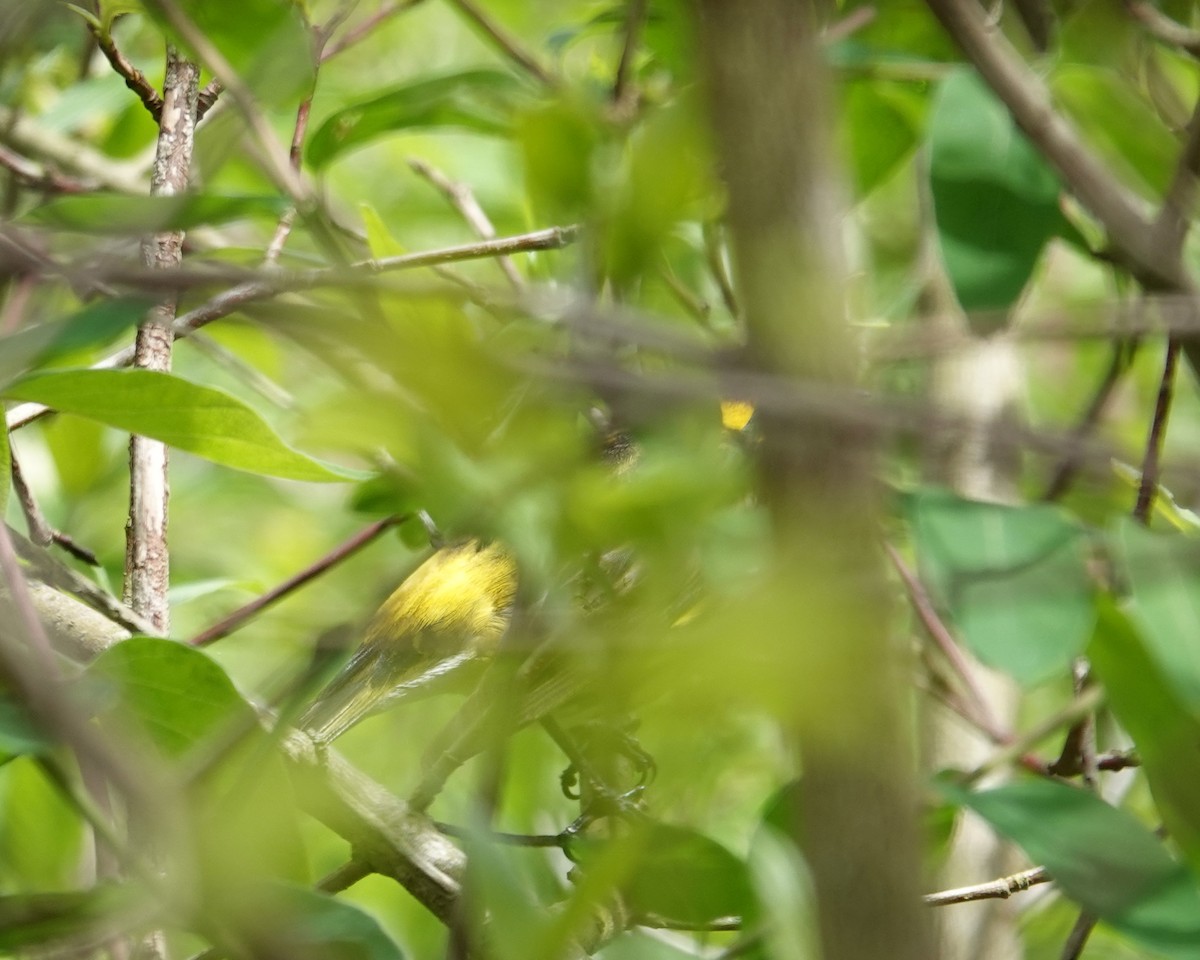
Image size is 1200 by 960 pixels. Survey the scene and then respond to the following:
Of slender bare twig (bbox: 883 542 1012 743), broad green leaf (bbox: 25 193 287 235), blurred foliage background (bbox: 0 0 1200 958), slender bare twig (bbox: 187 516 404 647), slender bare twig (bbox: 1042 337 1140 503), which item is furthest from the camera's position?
slender bare twig (bbox: 883 542 1012 743)

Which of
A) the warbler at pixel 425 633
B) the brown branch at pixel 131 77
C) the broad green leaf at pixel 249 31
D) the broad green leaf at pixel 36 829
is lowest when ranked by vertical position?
the broad green leaf at pixel 36 829

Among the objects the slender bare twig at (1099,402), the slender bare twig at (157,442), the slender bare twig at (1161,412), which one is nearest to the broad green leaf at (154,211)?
the slender bare twig at (157,442)

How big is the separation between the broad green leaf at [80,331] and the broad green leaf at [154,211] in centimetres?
4

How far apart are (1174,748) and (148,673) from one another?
74 centimetres

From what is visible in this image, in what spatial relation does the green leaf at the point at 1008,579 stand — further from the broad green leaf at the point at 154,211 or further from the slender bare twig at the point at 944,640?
the slender bare twig at the point at 944,640

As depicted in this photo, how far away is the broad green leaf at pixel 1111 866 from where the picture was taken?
894 millimetres

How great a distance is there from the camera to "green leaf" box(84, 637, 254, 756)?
3.17ft

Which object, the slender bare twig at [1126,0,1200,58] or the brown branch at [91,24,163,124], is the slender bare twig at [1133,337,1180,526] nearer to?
the slender bare twig at [1126,0,1200,58]

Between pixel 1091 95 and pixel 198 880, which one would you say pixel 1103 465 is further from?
pixel 1091 95

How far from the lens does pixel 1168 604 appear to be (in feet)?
2.88

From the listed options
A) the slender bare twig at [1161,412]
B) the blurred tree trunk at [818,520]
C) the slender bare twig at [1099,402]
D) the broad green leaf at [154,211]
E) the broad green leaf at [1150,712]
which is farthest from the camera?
the slender bare twig at [1161,412]

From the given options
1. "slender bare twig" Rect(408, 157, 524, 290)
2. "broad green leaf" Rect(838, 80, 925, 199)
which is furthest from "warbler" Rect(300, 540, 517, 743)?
"broad green leaf" Rect(838, 80, 925, 199)

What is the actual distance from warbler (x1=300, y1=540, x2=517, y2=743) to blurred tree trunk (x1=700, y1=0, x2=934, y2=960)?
1.08 metres

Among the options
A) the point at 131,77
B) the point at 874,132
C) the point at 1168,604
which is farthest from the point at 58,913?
the point at 874,132
